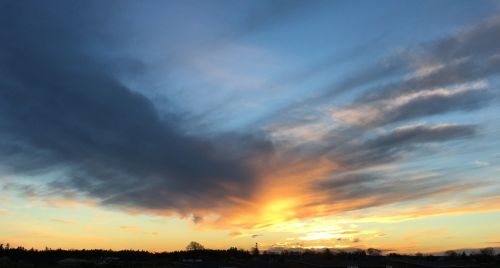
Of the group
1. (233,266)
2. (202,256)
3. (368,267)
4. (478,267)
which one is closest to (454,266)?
(478,267)

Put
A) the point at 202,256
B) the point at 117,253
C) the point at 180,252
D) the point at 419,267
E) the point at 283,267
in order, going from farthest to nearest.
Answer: the point at 180,252 → the point at 202,256 → the point at 117,253 → the point at 419,267 → the point at 283,267

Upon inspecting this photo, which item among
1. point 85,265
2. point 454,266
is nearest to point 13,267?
point 85,265

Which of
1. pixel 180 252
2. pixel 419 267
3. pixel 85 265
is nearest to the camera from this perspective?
pixel 85 265

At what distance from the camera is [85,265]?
100 meters

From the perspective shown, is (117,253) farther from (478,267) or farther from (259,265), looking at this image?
(478,267)

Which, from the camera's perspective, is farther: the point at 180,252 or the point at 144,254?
the point at 180,252

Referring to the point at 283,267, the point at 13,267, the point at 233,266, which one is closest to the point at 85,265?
the point at 13,267

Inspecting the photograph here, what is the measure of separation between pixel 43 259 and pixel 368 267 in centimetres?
7273

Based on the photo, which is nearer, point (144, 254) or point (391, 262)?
point (391, 262)

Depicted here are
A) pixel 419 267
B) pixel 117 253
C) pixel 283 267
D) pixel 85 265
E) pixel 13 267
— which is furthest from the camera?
pixel 117 253

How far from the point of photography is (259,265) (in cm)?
10569

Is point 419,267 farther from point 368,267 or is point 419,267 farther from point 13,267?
point 13,267

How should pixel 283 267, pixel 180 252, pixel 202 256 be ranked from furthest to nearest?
pixel 180 252, pixel 202 256, pixel 283 267

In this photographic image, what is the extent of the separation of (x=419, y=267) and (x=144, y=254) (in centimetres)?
7630
